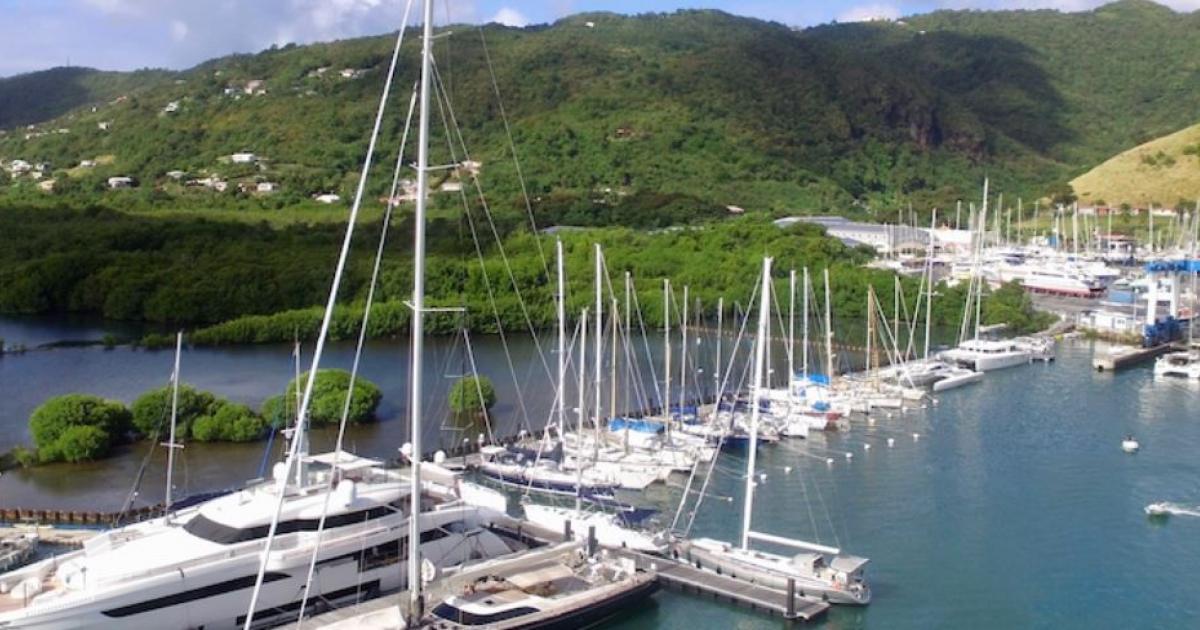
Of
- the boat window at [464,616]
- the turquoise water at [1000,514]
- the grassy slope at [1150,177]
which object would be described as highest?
the grassy slope at [1150,177]

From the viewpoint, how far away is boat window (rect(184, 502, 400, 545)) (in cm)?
2112

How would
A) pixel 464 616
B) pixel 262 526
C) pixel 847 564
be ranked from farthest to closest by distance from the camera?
1. pixel 847 564
2. pixel 262 526
3. pixel 464 616

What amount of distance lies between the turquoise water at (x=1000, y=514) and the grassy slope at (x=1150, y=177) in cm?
6172

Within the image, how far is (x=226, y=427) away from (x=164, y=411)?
72.6 inches

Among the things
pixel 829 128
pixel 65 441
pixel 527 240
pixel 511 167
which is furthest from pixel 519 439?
pixel 829 128

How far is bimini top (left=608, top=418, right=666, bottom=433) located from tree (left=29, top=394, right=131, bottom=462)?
14723 millimetres

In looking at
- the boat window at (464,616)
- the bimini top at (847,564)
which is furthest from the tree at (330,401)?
the bimini top at (847,564)

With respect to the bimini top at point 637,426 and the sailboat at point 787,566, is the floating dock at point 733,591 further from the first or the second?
the bimini top at point 637,426

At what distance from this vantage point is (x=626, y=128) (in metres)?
122

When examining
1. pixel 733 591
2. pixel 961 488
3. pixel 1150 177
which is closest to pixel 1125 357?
pixel 961 488

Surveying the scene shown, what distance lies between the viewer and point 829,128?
13738cm

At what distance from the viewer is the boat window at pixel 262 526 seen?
21125 mm

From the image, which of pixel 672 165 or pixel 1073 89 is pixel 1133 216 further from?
pixel 1073 89

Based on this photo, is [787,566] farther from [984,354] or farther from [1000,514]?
[984,354]
